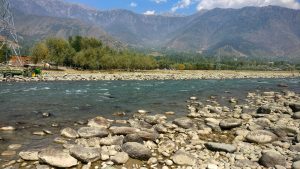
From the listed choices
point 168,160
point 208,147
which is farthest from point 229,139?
point 168,160

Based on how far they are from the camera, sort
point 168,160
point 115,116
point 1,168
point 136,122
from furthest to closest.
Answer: point 115,116, point 136,122, point 168,160, point 1,168

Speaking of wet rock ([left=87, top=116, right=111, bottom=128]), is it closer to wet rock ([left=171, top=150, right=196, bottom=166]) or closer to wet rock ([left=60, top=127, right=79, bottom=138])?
wet rock ([left=60, top=127, right=79, bottom=138])

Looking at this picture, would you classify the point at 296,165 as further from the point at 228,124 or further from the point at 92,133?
the point at 92,133

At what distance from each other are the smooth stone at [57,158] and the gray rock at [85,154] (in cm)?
31

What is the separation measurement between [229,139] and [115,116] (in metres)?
10.3

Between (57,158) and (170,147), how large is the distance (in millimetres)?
5782

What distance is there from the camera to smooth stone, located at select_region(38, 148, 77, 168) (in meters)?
12.9

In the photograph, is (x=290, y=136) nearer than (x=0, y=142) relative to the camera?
No

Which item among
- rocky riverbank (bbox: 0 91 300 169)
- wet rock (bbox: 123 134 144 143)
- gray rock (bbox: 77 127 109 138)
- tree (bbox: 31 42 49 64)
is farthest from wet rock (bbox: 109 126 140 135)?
tree (bbox: 31 42 49 64)

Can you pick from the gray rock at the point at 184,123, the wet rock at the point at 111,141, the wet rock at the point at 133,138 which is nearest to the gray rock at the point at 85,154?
the wet rock at the point at 111,141

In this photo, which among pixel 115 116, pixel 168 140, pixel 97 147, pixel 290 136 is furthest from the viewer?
pixel 115 116

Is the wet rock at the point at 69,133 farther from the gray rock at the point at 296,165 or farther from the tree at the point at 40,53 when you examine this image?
the tree at the point at 40,53

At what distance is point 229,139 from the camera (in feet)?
59.3

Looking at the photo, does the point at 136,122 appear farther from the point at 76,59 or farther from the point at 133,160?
the point at 76,59
